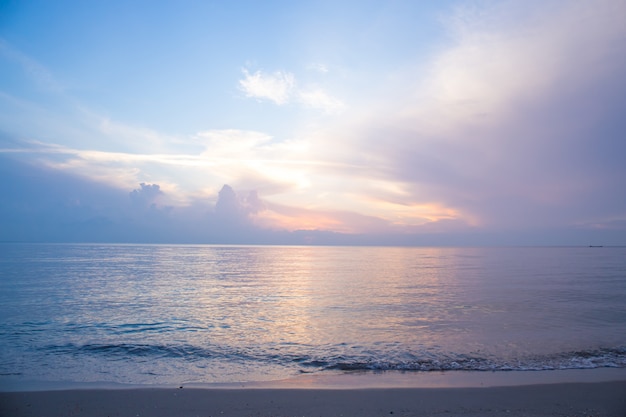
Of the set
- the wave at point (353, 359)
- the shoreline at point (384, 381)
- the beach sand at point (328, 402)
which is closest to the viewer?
the beach sand at point (328, 402)

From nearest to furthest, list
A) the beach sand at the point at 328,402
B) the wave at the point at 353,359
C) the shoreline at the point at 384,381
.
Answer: the beach sand at the point at 328,402
the shoreline at the point at 384,381
the wave at the point at 353,359

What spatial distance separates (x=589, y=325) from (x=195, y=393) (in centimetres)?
2572

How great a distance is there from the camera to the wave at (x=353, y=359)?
1645 centimetres

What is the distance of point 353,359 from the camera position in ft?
57.8

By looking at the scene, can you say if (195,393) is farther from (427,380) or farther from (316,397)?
(427,380)

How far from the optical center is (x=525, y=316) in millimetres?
28188

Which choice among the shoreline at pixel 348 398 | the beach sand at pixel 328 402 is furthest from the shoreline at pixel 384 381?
the beach sand at pixel 328 402

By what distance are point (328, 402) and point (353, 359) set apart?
580 cm

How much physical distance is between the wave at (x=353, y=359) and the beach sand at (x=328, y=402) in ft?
9.85

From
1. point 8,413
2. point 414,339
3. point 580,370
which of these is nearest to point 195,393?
point 8,413

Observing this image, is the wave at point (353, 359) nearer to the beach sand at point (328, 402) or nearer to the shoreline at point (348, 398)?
the shoreline at point (348, 398)

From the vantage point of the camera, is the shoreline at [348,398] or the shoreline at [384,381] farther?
the shoreline at [384,381]

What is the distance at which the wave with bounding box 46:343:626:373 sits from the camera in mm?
16453

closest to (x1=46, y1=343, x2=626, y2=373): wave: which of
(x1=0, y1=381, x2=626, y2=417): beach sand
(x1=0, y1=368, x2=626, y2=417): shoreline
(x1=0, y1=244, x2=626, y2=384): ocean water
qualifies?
(x1=0, y1=244, x2=626, y2=384): ocean water
